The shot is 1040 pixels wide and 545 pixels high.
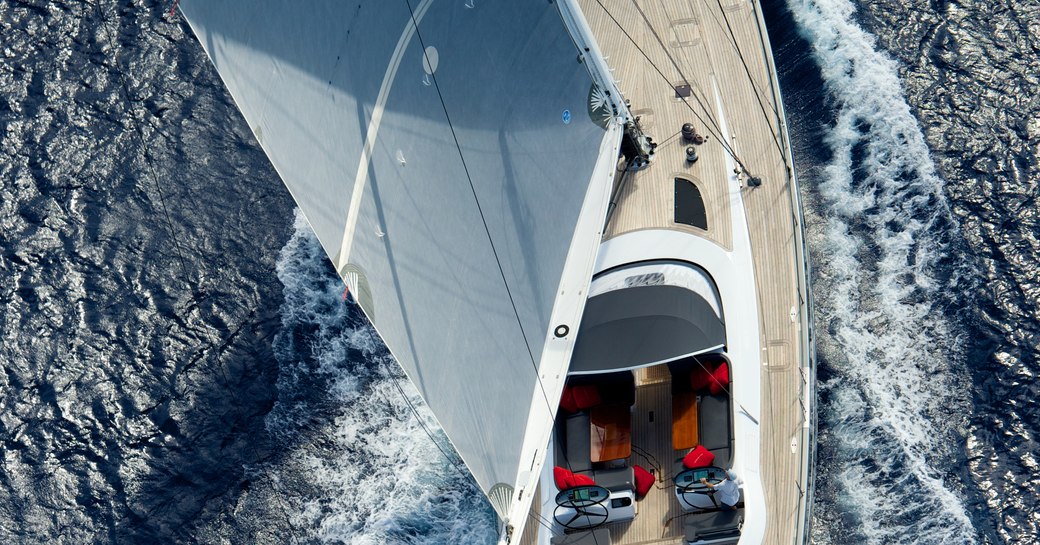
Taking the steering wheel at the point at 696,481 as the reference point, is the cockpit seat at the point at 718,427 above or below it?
above

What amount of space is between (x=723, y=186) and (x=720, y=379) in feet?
13.8

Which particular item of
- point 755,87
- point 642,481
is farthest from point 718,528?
point 755,87

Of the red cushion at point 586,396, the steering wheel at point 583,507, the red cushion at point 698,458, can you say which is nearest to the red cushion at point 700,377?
the red cushion at point 698,458

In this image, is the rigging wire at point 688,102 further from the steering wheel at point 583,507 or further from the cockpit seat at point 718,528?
the steering wheel at point 583,507

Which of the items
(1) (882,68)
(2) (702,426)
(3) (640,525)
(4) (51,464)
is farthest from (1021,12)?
(4) (51,464)

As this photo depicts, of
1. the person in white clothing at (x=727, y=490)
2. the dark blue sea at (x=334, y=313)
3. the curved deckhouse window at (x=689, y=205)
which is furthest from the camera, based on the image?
the dark blue sea at (x=334, y=313)

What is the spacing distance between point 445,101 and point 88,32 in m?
16.8

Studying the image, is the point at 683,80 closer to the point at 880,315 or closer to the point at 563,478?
the point at 880,315

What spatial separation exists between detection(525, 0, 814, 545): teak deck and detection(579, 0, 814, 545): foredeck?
0.02m

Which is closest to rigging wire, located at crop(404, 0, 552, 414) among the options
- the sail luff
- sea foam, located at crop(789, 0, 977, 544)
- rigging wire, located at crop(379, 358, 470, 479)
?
the sail luff

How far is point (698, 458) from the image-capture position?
682 inches

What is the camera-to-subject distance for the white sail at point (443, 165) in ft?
48.3

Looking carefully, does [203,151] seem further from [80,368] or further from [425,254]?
[425,254]

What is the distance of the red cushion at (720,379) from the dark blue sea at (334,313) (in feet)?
Result: 17.8
